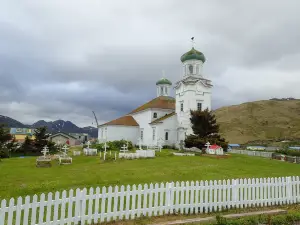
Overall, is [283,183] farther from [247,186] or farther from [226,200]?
[226,200]

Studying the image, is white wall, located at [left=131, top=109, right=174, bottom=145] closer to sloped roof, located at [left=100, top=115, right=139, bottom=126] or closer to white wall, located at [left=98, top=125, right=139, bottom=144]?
white wall, located at [left=98, top=125, right=139, bottom=144]

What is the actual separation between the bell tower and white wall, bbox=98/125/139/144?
10.3 meters

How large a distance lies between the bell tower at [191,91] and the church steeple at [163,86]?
1308 cm

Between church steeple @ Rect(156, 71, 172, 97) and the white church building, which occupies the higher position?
church steeple @ Rect(156, 71, 172, 97)

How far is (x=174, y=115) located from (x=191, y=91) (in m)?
Result: 4.91

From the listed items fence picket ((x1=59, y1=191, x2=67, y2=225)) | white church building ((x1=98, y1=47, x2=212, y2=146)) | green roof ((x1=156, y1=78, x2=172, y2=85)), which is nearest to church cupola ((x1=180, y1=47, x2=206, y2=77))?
white church building ((x1=98, y1=47, x2=212, y2=146))

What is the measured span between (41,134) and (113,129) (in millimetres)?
13376

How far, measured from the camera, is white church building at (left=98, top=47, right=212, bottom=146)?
40.5 meters

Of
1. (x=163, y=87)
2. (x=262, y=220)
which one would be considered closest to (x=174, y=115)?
(x=163, y=87)

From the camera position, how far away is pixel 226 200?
10617 mm

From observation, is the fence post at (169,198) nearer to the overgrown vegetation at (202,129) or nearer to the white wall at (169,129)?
the overgrown vegetation at (202,129)

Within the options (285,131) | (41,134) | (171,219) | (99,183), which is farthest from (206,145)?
(285,131)

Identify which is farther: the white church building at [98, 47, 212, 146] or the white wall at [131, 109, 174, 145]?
the white wall at [131, 109, 174, 145]

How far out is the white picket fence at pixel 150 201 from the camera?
7.76 m
